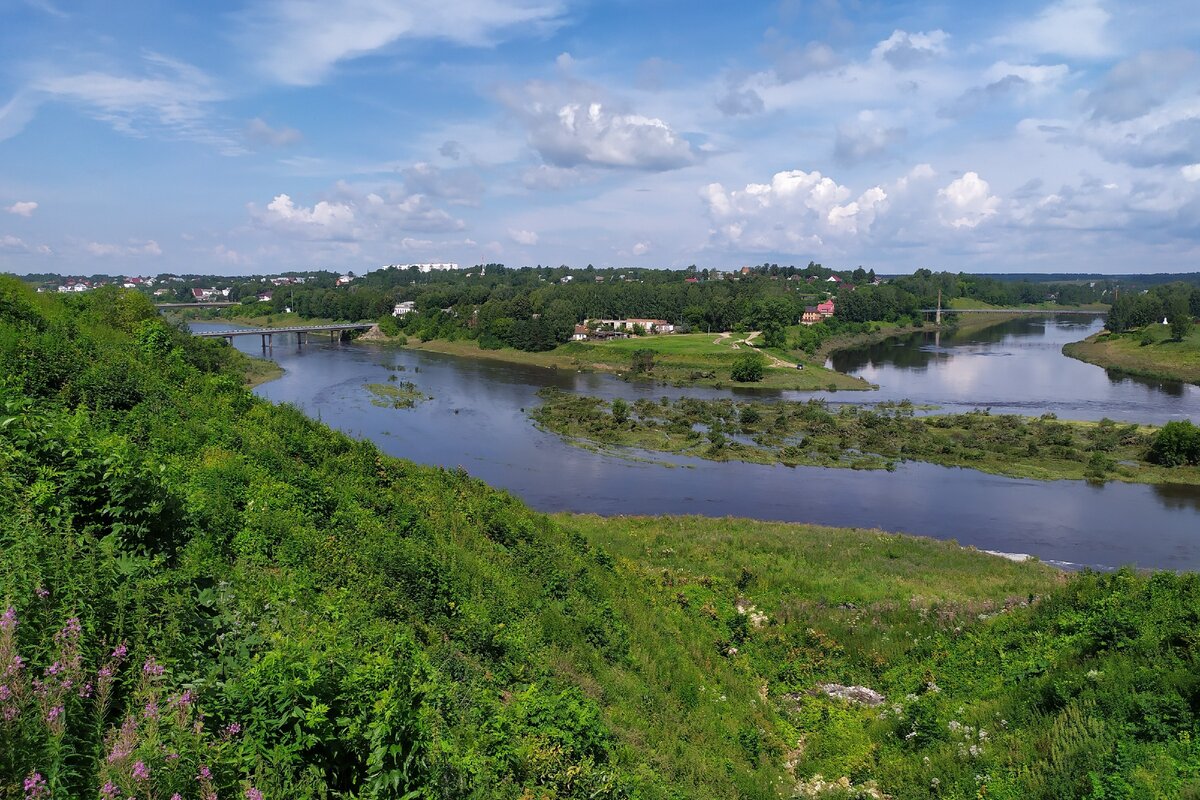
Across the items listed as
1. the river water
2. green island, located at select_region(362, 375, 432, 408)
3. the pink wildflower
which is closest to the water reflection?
the river water

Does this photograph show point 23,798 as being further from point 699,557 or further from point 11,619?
point 699,557

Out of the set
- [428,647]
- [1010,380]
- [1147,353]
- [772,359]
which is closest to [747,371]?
[772,359]

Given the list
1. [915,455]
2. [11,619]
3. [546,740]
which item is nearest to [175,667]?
[11,619]

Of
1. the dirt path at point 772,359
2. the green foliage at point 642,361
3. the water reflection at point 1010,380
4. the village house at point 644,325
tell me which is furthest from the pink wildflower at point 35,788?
the village house at point 644,325

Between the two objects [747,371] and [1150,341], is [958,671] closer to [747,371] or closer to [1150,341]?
[747,371]

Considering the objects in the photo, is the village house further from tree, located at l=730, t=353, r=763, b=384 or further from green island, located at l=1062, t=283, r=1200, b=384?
green island, located at l=1062, t=283, r=1200, b=384

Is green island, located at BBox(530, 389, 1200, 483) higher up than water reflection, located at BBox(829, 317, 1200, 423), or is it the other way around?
water reflection, located at BBox(829, 317, 1200, 423)

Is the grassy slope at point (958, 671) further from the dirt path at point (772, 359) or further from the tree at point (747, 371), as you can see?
the dirt path at point (772, 359)
